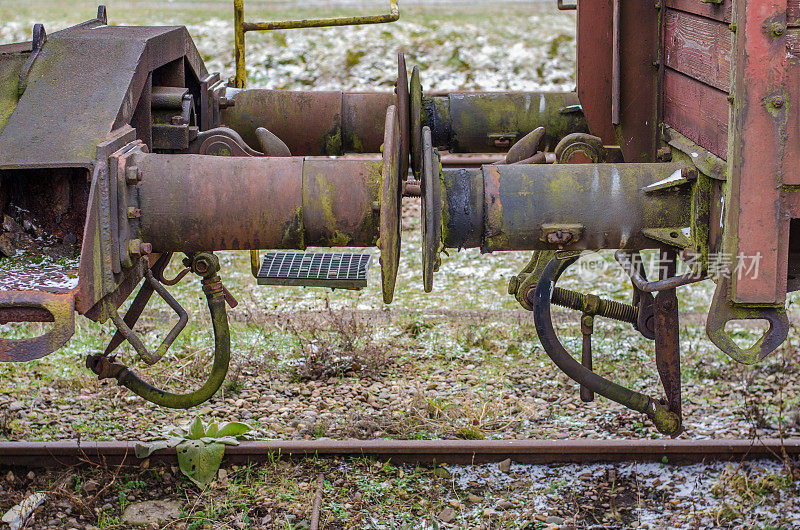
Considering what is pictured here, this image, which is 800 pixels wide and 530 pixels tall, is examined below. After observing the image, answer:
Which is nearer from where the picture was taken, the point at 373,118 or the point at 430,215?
the point at 430,215

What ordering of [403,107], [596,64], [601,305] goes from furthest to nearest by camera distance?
1. [601,305]
2. [596,64]
3. [403,107]

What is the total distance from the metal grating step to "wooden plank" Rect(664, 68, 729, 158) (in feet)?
5.50

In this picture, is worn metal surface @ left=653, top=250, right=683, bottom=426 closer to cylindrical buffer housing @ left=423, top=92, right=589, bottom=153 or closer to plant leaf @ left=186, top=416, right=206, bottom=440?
cylindrical buffer housing @ left=423, top=92, right=589, bottom=153

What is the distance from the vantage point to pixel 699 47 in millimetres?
2730

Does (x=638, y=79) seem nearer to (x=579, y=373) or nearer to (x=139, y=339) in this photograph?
(x=579, y=373)

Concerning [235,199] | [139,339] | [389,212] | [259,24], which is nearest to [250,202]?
[235,199]

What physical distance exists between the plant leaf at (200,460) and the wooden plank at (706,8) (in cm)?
269

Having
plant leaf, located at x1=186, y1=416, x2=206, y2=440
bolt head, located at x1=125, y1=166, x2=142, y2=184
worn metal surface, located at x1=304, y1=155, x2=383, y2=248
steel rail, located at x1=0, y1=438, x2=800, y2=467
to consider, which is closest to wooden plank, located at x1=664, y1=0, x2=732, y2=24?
worn metal surface, located at x1=304, y1=155, x2=383, y2=248

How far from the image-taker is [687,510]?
3568 millimetres

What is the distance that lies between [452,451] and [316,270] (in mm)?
1394

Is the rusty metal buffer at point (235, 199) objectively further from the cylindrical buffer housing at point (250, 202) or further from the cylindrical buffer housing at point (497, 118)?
the cylindrical buffer housing at point (497, 118)

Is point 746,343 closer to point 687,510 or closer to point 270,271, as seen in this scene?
point 687,510

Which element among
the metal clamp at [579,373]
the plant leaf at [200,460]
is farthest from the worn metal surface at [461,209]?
the plant leaf at [200,460]

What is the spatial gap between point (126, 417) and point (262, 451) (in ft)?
3.06
